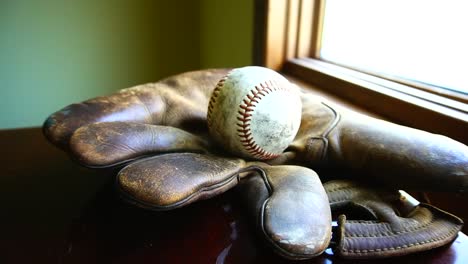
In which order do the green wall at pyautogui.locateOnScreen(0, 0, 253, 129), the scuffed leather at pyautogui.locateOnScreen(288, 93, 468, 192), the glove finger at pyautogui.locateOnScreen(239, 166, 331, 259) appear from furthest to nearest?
the green wall at pyautogui.locateOnScreen(0, 0, 253, 129)
the scuffed leather at pyautogui.locateOnScreen(288, 93, 468, 192)
the glove finger at pyautogui.locateOnScreen(239, 166, 331, 259)

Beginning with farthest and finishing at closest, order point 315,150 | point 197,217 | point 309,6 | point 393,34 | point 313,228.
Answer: point 309,6 → point 393,34 → point 315,150 → point 197,217 → point 313,228

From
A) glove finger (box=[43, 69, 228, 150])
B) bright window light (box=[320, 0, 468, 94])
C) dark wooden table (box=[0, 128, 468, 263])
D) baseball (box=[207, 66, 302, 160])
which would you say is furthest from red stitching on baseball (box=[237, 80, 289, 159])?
bright window light (box=[320, 0, 468, 94])

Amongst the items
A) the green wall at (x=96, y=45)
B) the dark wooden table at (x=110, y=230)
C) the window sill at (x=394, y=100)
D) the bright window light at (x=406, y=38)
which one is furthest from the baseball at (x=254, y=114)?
the green wall at (x=96, y=45)

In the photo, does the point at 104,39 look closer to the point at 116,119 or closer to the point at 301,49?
the point at 301,49

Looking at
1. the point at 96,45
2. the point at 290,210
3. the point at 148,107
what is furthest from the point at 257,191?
the point at 96,45

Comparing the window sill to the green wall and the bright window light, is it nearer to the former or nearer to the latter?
the bright window light

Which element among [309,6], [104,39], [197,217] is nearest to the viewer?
[197,217]

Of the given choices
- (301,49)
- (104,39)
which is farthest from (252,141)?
(104,39)
